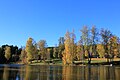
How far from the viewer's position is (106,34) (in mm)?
97375

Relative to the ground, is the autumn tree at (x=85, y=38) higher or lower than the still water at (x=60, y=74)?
higher

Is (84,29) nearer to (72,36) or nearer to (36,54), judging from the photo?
(72,36)

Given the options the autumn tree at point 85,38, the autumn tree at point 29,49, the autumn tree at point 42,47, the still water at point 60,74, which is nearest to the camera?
the still water at point 60,74

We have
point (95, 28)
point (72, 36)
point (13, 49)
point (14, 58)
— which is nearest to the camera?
point (95, 28)

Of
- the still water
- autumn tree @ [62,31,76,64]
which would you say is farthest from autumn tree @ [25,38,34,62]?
the still water

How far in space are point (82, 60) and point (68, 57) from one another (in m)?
8.68

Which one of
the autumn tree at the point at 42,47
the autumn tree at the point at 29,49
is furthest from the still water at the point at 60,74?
the autumn tree at the point at 42,47

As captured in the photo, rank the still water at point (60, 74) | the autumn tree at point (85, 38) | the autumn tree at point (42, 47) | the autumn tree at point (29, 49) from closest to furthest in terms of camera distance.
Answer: the still water at point (60, 74)
the autumn tree at point (85, 38)
the autumn tree at point (29, 49)
the autumn tree at point (42, 47)

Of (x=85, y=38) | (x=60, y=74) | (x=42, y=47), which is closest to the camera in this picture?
(x=60, y=74)

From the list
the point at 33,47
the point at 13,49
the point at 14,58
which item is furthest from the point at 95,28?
the point at 13,49

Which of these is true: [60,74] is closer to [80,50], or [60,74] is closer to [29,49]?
[80,50]

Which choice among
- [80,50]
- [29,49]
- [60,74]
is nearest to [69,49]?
[80,50]

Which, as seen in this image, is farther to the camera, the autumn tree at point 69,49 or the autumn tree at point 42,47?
the autumn tree at point 42,47

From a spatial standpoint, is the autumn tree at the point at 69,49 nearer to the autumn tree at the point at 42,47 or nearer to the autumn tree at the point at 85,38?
the autumn tree at the point at 85,38
